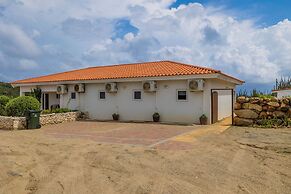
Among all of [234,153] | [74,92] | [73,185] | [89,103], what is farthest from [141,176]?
[74,92]

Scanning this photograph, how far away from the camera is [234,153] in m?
8.44

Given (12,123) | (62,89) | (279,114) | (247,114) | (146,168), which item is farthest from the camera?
(62,89)

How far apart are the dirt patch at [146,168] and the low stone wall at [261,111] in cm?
510

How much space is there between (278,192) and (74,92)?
770 inches

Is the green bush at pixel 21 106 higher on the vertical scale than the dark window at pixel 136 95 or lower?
lower

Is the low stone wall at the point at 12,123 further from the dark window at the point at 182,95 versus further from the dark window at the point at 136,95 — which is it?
the dark window at the point at 182,95

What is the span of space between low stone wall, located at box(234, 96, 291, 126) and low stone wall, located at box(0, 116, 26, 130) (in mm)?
12174

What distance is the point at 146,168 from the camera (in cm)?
677

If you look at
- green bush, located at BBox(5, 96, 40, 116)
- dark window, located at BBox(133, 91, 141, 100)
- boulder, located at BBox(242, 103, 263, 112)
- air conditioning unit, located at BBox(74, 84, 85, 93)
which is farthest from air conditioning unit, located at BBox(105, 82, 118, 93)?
boulder, located at BBox(242, 103, 263, 112)

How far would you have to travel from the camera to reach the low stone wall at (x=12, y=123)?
15.4 meters

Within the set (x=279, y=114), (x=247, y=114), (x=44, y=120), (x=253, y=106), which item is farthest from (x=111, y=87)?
(x=279, y=114)

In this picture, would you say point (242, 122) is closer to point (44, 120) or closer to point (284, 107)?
point (284, 107)

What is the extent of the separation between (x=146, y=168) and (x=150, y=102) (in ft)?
40.1

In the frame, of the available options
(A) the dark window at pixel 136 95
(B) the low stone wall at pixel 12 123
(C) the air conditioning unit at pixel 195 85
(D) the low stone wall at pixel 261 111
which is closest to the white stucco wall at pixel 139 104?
(A) the dark window at pixel 136 95
